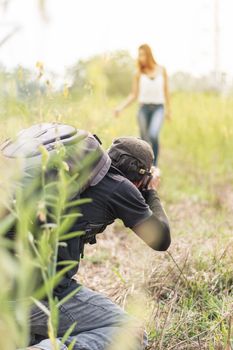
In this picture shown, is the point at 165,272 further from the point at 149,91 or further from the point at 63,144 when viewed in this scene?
the point at 149,91

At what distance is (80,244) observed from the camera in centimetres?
266

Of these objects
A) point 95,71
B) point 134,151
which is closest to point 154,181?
point 134,151

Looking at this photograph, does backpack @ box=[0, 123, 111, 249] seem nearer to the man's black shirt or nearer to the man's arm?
the man's black shirt

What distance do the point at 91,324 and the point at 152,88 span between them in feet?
18.2

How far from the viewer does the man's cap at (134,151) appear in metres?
2.77

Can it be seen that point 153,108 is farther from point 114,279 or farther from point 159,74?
point 114,279

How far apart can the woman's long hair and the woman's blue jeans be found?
39 centimetres

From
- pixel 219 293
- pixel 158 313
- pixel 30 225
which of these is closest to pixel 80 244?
pixel 30 225

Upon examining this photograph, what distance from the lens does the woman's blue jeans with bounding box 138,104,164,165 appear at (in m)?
7.89

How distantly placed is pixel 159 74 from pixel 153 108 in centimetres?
36

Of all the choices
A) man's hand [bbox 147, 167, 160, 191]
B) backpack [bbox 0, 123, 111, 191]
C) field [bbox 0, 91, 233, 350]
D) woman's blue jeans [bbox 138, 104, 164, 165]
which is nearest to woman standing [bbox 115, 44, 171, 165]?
woman's blue jeans [bbox 138, 104, 164, 165]

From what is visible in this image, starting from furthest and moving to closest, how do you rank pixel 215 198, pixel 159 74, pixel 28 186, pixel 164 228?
pixel 159 74 → pixel 215 198 → pixel 164 228 → pixel 28 186

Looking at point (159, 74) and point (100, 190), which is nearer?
point (100, 190)

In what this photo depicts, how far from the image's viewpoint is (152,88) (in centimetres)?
800
